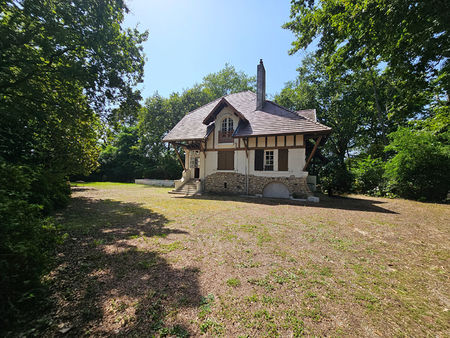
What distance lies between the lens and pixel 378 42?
559 centimetres

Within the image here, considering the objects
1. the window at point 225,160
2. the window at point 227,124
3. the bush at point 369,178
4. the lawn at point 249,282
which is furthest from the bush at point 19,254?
the bush at point 369,178

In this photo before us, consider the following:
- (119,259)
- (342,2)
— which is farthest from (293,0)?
(119,259)

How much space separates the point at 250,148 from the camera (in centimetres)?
1276

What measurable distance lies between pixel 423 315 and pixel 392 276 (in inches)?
35.6

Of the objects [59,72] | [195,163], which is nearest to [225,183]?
[195,163]

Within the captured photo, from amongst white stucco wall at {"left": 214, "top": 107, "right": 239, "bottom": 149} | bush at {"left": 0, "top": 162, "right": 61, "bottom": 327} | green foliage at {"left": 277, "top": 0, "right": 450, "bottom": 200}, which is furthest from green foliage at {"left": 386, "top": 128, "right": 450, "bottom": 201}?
bush at {"left": 0, "top": 162, "right": 61, "bottom": 327}

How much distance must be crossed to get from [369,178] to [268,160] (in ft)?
29.5

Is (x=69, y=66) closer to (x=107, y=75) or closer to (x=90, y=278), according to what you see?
(x=107, y=75)

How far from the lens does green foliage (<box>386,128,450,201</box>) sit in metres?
9.88

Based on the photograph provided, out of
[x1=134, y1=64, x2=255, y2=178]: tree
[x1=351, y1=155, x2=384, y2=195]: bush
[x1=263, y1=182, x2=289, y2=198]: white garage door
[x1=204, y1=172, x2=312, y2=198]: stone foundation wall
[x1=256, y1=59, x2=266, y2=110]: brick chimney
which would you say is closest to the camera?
[x1=204, y1=172, x2=312, y2=198]: stone foundation wall

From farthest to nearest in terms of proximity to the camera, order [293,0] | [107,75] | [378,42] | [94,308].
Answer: [107,75], [293,0], [378,42], [94,308]

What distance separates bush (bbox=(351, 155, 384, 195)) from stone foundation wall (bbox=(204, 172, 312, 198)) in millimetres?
6761

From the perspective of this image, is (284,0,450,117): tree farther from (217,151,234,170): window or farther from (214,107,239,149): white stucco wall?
(217,151,234,170): window

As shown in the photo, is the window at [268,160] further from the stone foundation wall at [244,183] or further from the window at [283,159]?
the stone foundation wall at [244,183]
